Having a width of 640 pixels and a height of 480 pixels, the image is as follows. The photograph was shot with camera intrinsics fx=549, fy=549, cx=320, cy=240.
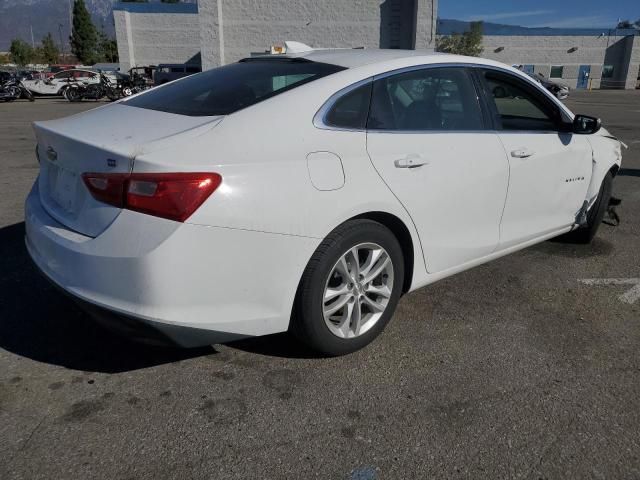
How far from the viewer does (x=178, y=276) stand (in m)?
2.26

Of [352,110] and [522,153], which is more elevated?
[352,110]

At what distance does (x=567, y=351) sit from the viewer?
3.09 metres

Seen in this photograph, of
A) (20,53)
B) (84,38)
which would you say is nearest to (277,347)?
(84,38)

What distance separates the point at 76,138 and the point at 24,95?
28047 millimetres

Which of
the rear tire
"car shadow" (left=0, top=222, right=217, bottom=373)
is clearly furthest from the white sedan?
the rear tire

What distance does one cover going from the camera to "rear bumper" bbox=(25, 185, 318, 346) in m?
2.24

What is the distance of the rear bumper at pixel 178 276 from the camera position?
7.34 ft

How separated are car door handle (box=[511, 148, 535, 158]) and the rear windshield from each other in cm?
129

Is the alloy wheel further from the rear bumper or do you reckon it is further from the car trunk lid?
the car trunk lid

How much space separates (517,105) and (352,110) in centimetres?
184

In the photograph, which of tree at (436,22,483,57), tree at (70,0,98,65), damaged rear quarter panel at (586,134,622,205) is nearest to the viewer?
damaged rear quarter panel at (586,134,622,205)

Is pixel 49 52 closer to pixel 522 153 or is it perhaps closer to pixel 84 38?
pixel 84 38

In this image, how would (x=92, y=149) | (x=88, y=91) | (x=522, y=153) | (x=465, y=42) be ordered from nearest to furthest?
(x=92, y=149), (x=522, y=153), (x=88, y=91), (x=465, y=42)

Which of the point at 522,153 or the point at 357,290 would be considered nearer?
the point at 357,290
